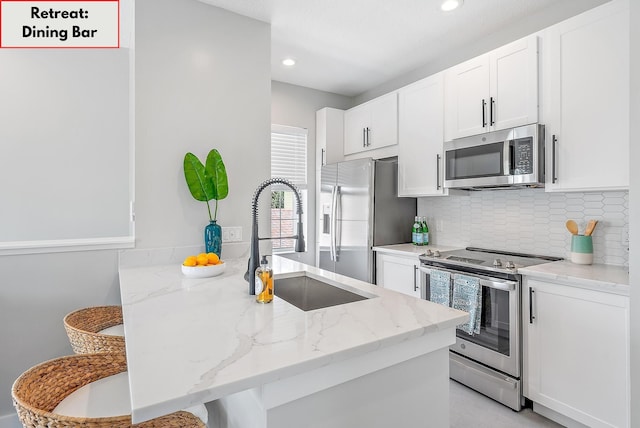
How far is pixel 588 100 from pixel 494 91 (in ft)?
2.06

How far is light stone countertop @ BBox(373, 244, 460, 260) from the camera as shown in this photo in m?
2.97

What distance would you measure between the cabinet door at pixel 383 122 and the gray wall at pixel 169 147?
1.42m

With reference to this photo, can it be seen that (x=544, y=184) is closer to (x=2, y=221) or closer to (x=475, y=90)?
(x=475, y=90)

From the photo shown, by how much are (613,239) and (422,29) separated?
2049 mm

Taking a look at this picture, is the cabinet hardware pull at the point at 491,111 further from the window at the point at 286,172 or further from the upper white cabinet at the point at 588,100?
the window at the point at 286,172

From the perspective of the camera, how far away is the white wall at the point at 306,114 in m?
3.92

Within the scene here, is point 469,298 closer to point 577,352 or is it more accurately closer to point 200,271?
point 577,352

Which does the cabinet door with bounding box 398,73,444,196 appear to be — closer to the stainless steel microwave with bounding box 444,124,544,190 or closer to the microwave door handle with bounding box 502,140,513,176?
the stainless steel microwave with bounding box 444,124,544,190

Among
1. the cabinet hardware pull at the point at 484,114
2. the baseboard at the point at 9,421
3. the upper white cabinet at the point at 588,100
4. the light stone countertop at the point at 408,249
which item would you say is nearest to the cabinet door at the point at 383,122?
the cabinet hardware pull at the point at 484,114

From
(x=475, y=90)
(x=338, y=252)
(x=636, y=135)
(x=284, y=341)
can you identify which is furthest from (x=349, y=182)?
(x=284, y=341)

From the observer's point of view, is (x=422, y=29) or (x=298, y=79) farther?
(x=298, y=79)

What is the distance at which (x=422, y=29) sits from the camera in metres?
2.78

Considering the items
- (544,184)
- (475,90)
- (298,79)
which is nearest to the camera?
(544,184)

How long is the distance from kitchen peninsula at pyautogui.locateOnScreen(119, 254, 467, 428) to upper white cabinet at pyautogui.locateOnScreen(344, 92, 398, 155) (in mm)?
2415
